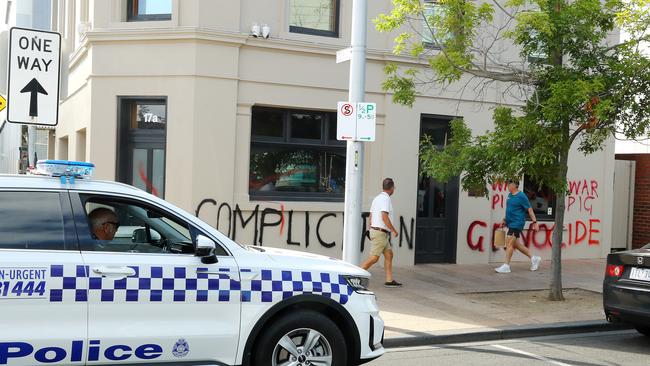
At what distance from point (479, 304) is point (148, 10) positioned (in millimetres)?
7523

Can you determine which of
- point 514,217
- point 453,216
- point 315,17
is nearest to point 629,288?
point 514,217

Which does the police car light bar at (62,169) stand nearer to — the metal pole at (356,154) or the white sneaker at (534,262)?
the metal pole at (356,154)

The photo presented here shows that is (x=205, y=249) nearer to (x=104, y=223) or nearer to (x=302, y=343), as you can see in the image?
(x=104, y=223)

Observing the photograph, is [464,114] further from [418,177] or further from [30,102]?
[30,102]

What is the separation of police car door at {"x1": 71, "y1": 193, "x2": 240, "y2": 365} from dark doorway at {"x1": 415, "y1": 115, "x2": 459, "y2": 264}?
860 cm

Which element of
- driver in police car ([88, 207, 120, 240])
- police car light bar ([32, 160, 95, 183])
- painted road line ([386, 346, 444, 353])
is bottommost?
painted road line ([386, 346, 444, 353])

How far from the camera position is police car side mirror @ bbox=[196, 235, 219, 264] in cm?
482

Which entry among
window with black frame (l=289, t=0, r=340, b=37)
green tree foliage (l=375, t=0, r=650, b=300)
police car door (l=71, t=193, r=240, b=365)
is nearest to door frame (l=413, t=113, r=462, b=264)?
window with black frame (l=289, t=0, r=340, b=37)

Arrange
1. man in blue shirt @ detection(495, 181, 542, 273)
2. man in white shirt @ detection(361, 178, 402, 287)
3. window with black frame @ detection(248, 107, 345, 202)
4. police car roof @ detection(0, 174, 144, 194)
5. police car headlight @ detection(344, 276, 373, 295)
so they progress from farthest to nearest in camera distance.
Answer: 1. man in blue shirt @ detection(495, 181, 542, 273)
2. window with black frame @ detection(248, 107, 345, 202)
3. man in white shirt @ detection(361, 178, 402, 287)
4. police car headlight @ detection(344, 276, 373, 295)
5. police car roof @ detection(0, 174, 144, 194)

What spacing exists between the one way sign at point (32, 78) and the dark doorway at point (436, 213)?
8014 millimetres

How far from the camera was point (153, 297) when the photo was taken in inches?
188

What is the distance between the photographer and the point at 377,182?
12.7m

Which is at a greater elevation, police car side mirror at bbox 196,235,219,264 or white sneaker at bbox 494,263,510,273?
police car side mirror at bbox 196,235,219,264

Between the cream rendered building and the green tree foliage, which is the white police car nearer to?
the green tree foliage
